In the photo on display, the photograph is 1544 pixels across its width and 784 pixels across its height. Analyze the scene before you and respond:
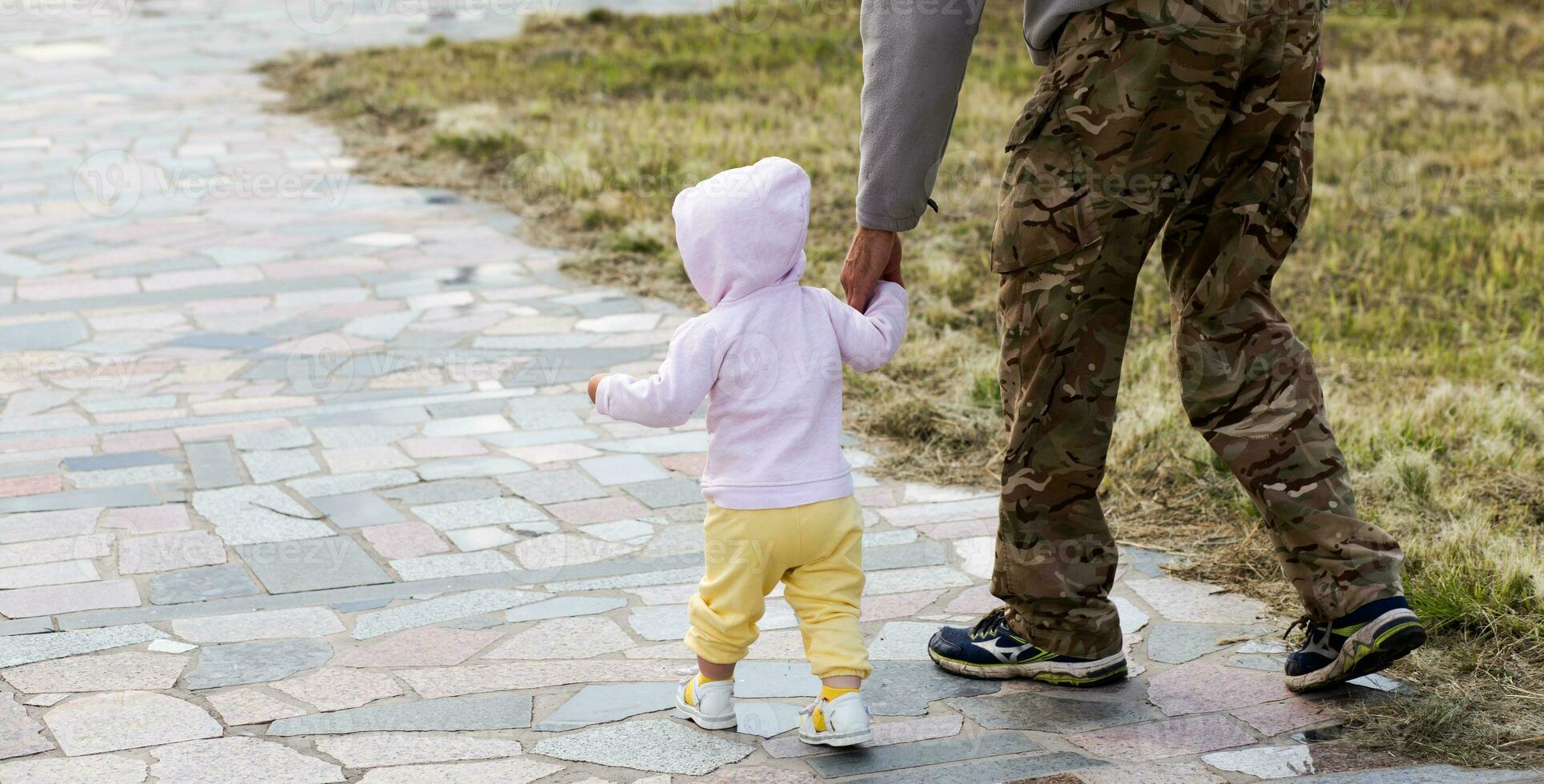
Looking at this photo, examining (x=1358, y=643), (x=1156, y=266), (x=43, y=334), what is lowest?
(x=43, y=334)

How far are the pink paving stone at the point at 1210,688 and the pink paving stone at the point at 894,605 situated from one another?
1.82 ft

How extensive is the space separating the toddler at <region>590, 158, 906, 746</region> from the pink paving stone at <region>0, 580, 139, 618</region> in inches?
52.6

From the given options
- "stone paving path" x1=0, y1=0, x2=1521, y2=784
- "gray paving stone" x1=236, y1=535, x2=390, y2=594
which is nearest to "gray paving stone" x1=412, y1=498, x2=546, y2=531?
"stone paving path" x1=0, y1=0, x2=1521, y2=784

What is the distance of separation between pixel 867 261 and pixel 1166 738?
0.97 metres

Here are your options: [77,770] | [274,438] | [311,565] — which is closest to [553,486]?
[311,565]

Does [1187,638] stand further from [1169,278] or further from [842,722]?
[842,722]

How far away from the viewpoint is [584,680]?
112 inches

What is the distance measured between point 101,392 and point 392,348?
36.6 inches

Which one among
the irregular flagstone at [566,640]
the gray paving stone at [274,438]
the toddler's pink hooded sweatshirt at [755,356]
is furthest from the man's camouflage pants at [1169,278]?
the gray paving stone at [274,438]

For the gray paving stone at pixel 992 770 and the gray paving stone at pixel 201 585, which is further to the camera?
the gray paving stone at pixel 201 585

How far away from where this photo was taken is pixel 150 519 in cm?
365

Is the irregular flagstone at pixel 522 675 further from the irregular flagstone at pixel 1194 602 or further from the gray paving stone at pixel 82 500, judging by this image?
the gray paving stone at pixel 82 500

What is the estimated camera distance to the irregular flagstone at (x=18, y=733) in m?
2.49

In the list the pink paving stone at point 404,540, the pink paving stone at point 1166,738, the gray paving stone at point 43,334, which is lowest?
the gray paving stone at point 43,334
